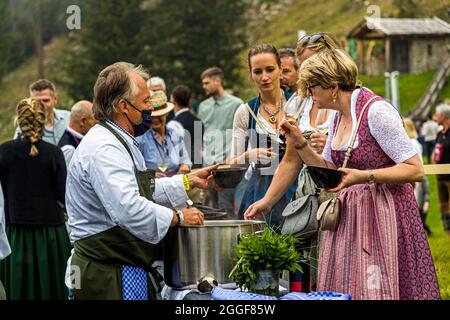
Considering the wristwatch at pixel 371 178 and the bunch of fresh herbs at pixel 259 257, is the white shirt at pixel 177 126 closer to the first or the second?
the wristwatch at pixel 371 178

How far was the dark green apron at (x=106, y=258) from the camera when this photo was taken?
4395 mm

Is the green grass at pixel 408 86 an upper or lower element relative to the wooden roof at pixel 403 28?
lower

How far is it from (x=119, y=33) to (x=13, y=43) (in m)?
12.7

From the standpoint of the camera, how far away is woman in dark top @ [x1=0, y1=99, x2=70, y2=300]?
23.7ft

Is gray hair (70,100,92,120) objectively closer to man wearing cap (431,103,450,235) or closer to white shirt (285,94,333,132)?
white shirt (285,94,333,132)

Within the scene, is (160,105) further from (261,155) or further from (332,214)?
(332,214)

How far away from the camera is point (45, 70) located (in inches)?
2304

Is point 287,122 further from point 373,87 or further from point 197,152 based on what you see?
point 373,87

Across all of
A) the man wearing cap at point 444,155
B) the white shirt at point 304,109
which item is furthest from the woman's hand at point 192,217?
the man wearing cap at point 444,155

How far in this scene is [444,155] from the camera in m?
13.6

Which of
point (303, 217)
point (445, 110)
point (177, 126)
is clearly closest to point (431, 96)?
point (445, 110)

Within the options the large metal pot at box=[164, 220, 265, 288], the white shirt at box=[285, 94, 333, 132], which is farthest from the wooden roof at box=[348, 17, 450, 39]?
the large metal pot at box=[164, 220, 265, 288]

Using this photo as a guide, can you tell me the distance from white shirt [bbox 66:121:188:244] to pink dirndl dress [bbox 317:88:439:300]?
899 millimetres
